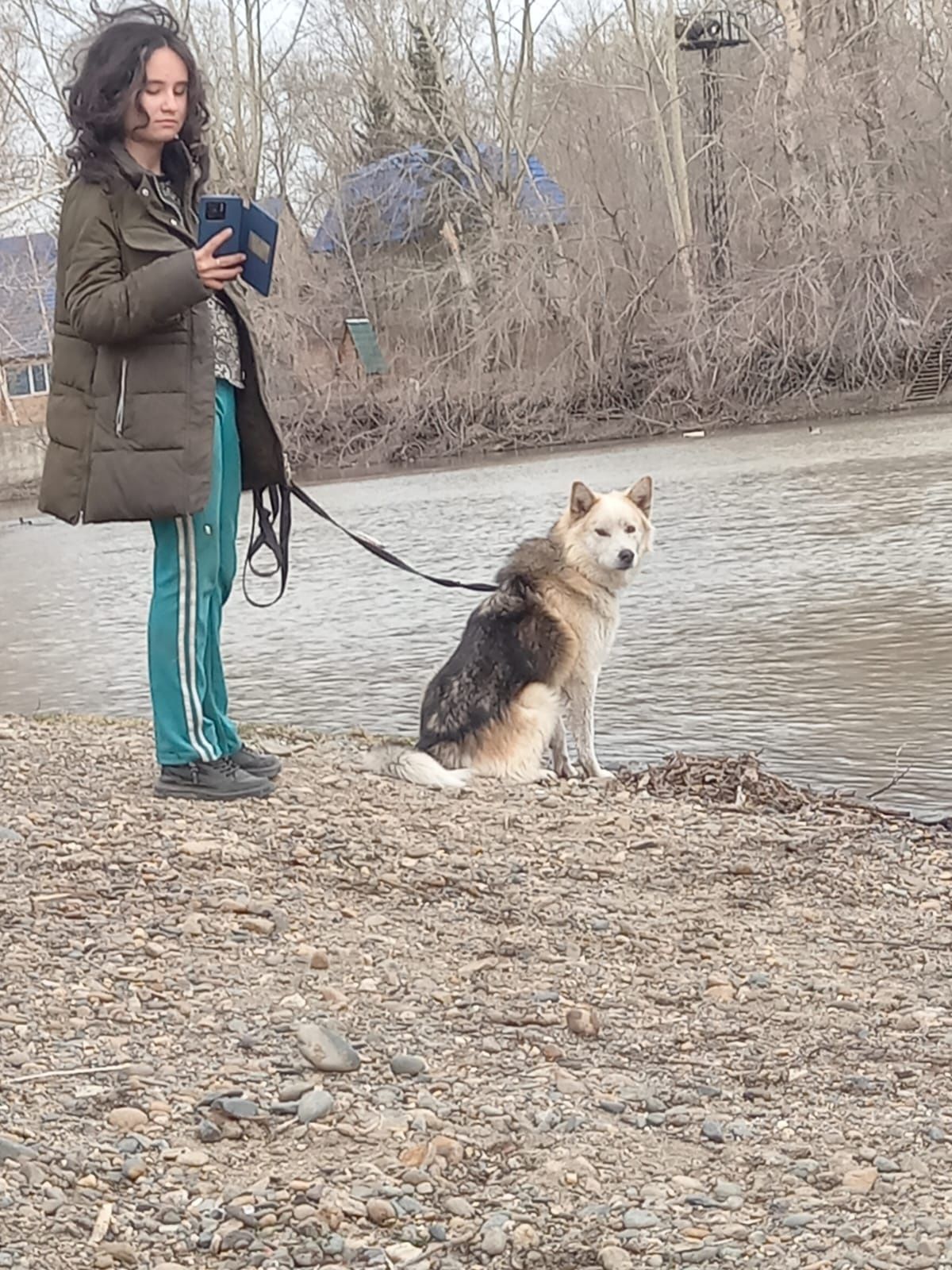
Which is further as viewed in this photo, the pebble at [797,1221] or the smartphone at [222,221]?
the smartphone at [222,221]

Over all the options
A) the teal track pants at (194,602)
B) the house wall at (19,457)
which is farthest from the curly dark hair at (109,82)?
the house wall at (19,457)

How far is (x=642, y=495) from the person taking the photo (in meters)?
6.99

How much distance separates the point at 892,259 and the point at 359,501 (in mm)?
11064

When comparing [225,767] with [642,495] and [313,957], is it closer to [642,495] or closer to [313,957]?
[313,957]

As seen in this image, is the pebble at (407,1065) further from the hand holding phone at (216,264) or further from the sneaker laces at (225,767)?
the hand holding phone at (216,264)

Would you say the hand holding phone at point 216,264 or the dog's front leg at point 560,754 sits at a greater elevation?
the hand holding phone at point 216,264

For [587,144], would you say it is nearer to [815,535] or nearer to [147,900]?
[815,535]

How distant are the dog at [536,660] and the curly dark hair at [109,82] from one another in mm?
2350

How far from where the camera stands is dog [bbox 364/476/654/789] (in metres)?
5.82

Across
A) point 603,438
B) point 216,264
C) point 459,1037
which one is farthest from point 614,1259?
point 603,438

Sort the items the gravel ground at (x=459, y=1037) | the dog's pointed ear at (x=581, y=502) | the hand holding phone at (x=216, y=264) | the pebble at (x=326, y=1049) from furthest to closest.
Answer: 1. the dog's pointed ear at (x=581, y=502)
2. the hand holding phone at (x=216, y=264)
3. the pebble at (x=326, y=1049)
4. the gravel ground at (x=459, y=1037)

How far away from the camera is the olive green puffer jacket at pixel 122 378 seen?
167 inches

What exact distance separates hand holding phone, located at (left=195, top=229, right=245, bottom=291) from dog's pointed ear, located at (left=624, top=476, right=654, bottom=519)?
10.2 feet

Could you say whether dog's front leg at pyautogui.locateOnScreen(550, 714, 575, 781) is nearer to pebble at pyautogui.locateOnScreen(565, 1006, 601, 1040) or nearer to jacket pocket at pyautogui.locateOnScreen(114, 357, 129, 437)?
jacket pocket at pyautogui.locateOnScreen(114, 357, 129, 437)
